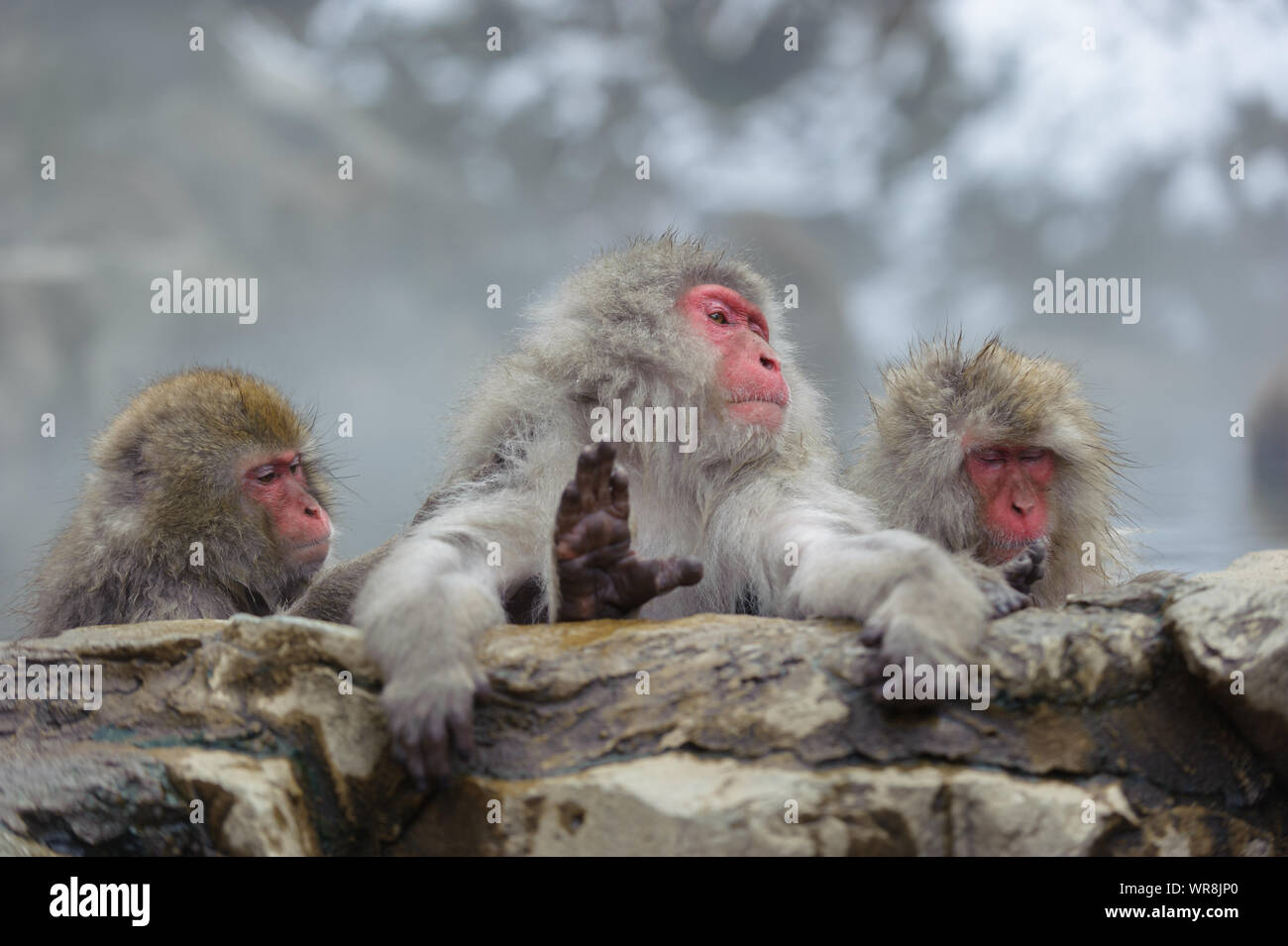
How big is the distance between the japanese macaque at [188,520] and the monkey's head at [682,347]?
1172 mm

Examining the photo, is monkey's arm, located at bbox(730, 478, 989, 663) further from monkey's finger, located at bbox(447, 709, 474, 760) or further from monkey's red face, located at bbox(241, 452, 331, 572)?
monkey's red face, located at bbox(241, 452, 331, 572)

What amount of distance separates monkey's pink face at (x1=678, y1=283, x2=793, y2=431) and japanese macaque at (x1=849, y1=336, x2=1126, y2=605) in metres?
0.76

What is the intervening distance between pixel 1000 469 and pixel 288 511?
2.54 meters

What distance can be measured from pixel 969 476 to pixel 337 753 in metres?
2.42

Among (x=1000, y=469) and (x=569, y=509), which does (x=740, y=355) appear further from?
(x=1000, y=469)

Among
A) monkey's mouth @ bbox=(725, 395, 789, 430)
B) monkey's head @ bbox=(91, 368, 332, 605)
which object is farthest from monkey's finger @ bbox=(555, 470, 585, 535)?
monkey's head @ bbox=(91, 368, 332, 605)

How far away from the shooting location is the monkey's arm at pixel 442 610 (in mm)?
2338

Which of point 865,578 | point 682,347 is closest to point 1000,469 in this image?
point 682,347

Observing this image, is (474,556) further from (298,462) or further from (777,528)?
(298,462)

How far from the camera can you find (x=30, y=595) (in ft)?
14.0

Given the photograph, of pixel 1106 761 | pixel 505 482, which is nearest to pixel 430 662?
pixel 505 482

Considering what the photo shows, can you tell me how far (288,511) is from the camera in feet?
13.0

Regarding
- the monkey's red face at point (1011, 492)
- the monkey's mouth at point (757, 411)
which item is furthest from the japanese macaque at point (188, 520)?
the monkey's red face at point (1011, 492)

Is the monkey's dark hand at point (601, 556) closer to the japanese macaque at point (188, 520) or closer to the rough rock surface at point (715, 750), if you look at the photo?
the rough rock surface at point (715, 750)
